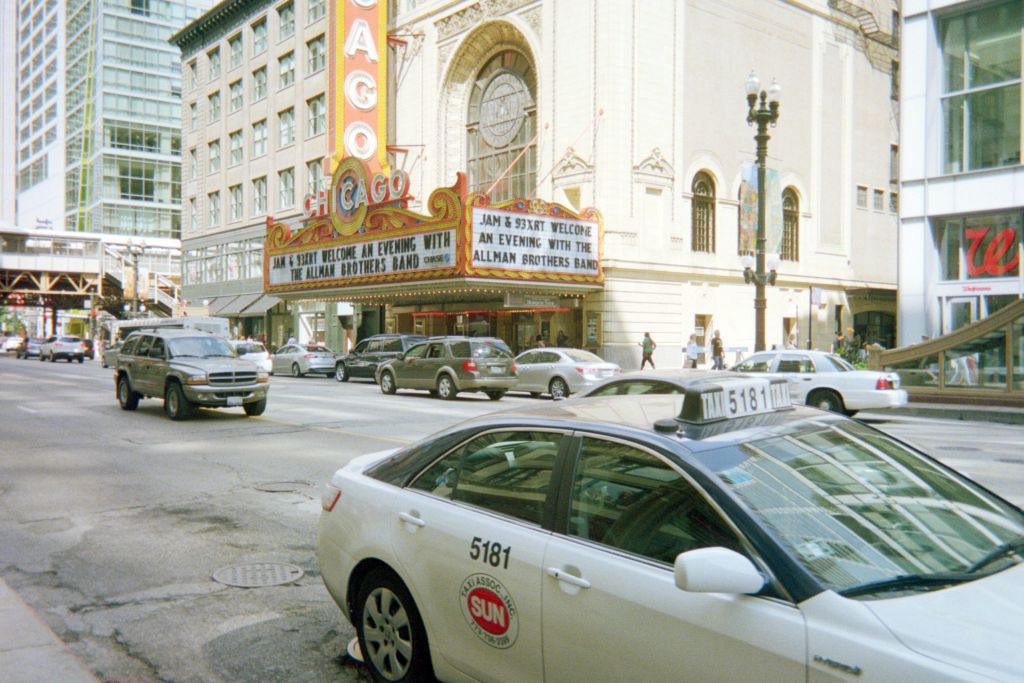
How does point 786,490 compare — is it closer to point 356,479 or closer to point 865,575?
point 865,575

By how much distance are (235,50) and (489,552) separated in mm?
57142

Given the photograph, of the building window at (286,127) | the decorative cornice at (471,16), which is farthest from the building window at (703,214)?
the building window at (286,127)

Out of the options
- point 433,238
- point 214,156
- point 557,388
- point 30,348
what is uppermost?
point 214,156

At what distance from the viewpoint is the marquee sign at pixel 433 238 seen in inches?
1041

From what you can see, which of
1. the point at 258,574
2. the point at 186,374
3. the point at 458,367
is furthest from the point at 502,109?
the point at 258,574

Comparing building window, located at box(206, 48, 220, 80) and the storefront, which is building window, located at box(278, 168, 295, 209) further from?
building window, located at box(206, 48, 220, 80)

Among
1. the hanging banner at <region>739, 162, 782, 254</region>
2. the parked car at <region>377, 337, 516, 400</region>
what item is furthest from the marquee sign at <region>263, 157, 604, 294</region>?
the hanging banner at <region>739, 162, 782, 254</region>

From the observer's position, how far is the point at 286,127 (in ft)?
158

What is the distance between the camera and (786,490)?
2965 mm

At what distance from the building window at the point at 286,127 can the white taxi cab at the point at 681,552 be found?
153 feet

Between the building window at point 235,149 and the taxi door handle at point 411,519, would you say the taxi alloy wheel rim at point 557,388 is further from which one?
the building window at point 235,149

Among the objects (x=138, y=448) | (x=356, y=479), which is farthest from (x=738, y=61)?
(x=356, y=479)

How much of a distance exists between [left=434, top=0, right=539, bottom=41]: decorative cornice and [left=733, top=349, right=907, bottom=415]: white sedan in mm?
21467

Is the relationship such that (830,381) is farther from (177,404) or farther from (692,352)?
(692,352)
